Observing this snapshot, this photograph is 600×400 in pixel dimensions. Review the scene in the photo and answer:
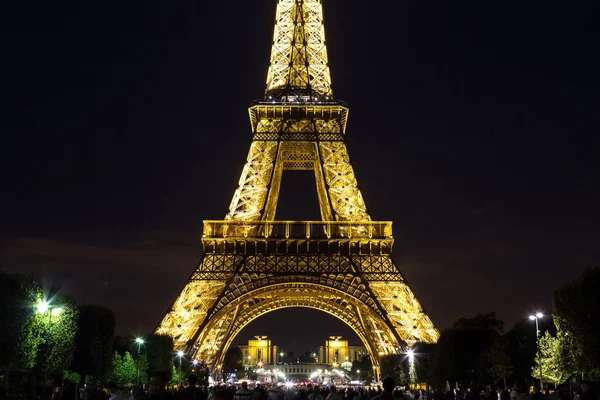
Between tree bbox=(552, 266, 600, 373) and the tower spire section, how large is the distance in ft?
97.4

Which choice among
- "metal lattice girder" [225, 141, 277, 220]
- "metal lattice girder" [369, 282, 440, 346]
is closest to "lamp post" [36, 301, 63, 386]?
"metal lattice girder" [225, 141, 277, 220]

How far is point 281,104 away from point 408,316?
2089 cm

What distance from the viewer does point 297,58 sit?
59.5 m

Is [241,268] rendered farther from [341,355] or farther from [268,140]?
[341,355]

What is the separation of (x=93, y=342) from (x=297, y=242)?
682 inches

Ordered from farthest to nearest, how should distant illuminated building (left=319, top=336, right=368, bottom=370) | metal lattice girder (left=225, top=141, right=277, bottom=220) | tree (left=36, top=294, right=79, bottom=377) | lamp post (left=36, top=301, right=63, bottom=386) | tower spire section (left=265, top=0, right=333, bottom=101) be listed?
distant illuminated building (left=319, top=336, right=368, bottom=370), tower spire section (left=265, top=0, right=333, bottom=101), metal lattice girder (left=225, top=141, right=277, bottom=220), tree (left=36, top=294, right=79, bottom=377), lamp post (left=36, top=301, right=63, bottom=386)

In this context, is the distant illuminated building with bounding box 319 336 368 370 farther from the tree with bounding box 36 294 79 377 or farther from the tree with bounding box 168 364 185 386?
the tree with bounding box 36 294 79 377

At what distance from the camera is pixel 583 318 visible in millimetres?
33969

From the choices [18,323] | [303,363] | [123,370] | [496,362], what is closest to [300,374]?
[303,363]

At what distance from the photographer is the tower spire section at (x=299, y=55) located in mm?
58625

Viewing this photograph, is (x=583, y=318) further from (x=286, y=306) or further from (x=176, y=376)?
(x=286, y=306)

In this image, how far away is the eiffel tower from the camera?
4894 cm

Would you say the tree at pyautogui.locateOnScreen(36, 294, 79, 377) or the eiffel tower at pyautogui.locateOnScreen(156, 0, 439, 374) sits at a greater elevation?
the eiffel tower at pyautogui.locateOnScreen(156, 0, 439, 374)

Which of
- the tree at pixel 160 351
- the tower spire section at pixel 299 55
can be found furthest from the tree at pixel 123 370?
the tower spire section at pixel 299 55
